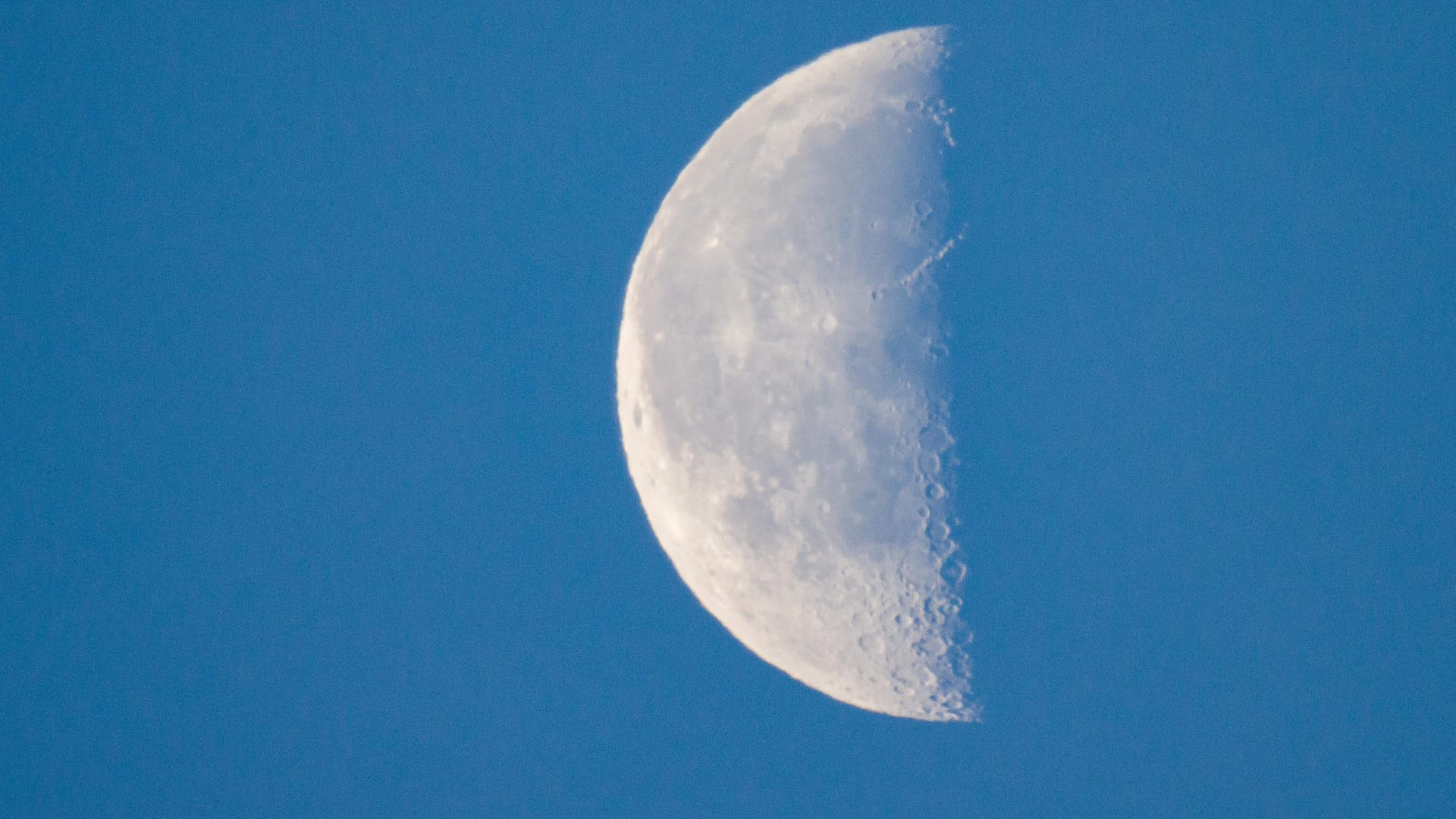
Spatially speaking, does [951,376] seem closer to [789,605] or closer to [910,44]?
[789,605]

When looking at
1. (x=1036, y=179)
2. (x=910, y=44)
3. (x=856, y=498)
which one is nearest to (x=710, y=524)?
(x=856, y=498)

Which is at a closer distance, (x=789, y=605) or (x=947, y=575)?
(x=947, y=575)

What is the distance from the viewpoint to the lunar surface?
5.88m

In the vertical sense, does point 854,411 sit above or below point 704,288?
below

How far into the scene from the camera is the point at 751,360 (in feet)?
20.3

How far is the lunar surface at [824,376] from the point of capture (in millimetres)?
5883

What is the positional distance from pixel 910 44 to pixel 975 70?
0.90m

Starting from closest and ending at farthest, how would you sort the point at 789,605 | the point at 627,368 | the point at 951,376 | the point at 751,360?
the point at 951,376, the point at 751,360, the point at 789,605, the point at 627,368

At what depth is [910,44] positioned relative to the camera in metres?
6.99

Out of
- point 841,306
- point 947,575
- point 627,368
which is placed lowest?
point 947,575

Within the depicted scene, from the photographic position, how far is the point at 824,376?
592cm

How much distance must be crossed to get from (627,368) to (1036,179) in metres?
3.36

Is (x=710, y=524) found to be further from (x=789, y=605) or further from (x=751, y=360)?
(x=751, y=360)

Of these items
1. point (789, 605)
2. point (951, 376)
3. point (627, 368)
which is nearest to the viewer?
point (951, 376)
